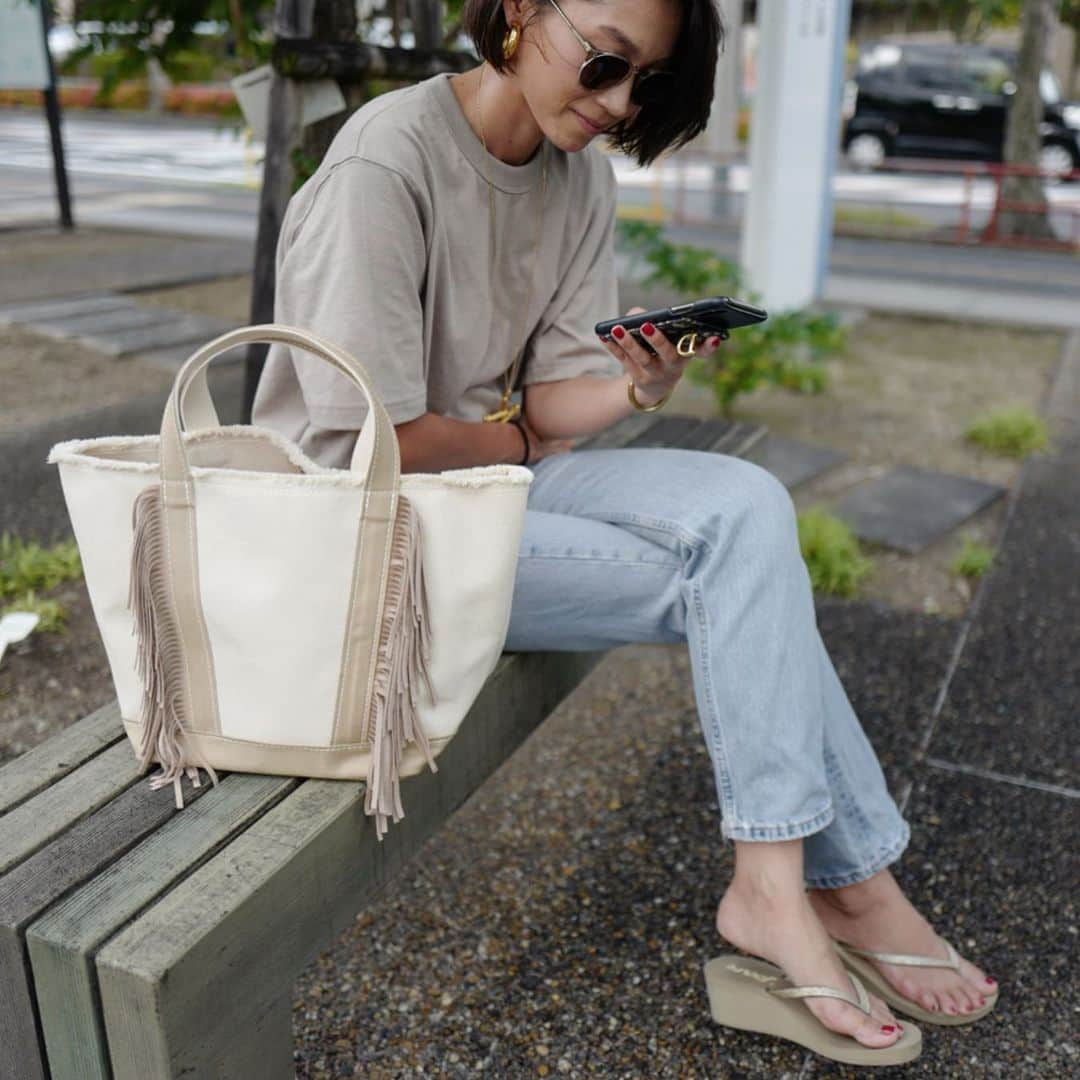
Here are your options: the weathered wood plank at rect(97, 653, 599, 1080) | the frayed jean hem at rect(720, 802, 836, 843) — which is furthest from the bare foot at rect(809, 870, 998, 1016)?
the weathered wood plank at rect(97, 653, 599, 1080)

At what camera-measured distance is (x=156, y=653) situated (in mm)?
1393

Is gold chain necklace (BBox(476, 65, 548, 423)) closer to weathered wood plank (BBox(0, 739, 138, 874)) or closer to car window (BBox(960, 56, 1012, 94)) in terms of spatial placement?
weathered wood plank (BBox(0, 739, 138, 874))

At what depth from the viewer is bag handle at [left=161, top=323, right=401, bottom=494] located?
132cm

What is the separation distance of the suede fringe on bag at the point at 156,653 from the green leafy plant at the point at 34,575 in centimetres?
163

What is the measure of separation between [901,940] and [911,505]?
2.41 meters

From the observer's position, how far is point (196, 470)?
1.32m

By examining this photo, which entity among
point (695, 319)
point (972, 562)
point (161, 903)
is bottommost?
point (972, 562)

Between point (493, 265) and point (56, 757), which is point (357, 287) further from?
point (56, 757)

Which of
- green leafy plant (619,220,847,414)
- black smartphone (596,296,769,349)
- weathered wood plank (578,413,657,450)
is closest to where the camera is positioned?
black smartphone (596,296,769,349)

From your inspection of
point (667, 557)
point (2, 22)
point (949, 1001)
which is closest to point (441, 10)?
point (667, 557)

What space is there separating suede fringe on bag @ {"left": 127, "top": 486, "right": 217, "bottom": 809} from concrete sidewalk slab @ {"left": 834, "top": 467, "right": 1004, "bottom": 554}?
8.80ft

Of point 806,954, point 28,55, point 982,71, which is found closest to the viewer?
point 806,954

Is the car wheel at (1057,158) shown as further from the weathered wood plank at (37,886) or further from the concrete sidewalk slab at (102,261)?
the weathered wood plank at (37,886)

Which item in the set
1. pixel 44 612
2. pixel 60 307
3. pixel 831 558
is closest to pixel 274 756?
pixel 44 612
